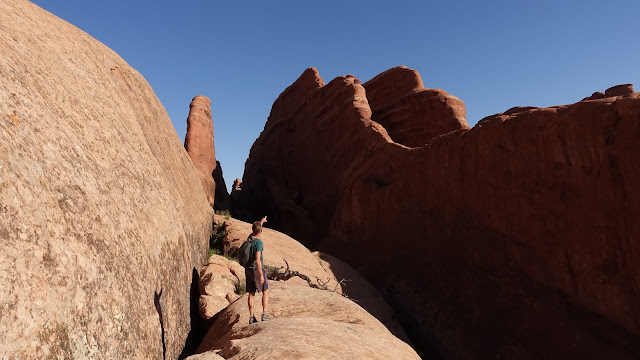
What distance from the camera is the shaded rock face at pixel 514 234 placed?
10.1 m

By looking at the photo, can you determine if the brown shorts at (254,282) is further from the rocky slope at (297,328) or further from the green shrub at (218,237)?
the green shrub at (218,237)

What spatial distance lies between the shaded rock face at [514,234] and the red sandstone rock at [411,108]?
20.3ft

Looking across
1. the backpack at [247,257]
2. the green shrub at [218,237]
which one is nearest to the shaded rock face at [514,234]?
the green shrub at [218,237]

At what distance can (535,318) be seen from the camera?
11047 mm

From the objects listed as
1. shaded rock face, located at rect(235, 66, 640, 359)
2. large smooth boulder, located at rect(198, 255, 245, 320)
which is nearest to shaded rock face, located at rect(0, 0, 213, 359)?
large smooth boulder, located at rect(198, 255, 245, 320)

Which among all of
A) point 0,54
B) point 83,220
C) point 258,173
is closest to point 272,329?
point 83,220

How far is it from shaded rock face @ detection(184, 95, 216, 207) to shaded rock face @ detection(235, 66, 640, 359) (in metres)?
11.7

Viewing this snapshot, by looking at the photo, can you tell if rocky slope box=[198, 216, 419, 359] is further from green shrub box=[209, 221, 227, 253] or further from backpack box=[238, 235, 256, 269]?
backpack box=[238, 235, 256, 269]

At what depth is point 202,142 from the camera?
89.6 ft

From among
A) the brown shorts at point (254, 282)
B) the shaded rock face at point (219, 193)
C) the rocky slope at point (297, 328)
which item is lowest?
the rocky slope at point (297, 328)

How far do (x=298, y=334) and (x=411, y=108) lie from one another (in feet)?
77.0

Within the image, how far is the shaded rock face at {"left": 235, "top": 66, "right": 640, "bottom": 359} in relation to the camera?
10109mm

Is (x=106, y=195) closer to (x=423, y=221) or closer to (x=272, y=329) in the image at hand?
(x=272, y=329)

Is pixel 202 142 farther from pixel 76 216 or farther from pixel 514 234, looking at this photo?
pixel 76 216
